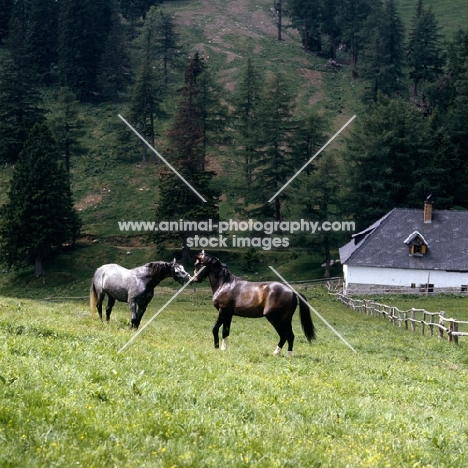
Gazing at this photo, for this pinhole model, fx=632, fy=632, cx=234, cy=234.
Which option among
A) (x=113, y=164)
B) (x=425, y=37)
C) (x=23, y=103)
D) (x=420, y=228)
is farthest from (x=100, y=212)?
(x=425, y=37)

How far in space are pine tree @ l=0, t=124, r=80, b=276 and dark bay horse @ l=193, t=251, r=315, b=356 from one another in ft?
141

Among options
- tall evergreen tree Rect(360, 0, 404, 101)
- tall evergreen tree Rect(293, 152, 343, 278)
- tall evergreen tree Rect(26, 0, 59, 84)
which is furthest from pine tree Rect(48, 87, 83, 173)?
tall evergreen tree Rect(360, 0, 404, 101)

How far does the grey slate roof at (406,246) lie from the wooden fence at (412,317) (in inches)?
154

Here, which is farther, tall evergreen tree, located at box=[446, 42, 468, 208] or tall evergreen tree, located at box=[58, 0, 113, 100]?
tall evergreen tree, located at box=[58, 0, 113, 100]

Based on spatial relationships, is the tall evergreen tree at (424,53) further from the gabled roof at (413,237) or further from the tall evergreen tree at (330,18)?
the gabled roof at (413,237)

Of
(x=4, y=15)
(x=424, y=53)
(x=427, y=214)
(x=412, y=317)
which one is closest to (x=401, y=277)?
(x=427, y=214)

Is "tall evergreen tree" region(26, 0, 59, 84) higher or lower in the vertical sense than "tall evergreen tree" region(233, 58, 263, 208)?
higher

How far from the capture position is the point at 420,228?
2259 inches

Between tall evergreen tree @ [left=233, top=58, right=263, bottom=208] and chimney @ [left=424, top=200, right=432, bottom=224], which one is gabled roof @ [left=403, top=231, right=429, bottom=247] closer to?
chimney @ [left=424, top=200, right=432, bottom=224]

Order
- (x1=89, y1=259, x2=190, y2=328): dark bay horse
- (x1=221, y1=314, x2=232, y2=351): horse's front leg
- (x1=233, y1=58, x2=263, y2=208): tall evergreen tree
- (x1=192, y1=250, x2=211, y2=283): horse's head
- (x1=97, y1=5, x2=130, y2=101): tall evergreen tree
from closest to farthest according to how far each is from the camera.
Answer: (x1=221, y1=314, x2=232, y2=351): horse's front leg
(x1=192, y1=250, x2=211, y2=283): horse's head
(x1=89, y1=259, x2=190, y2=328): dark bay horse
(x1=233, y1=58, x2=263, y2=208): tall evergreen tree
(x1=97, y1=5, x2=130, y2=101): tall evergreen tree

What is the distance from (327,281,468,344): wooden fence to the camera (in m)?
22.2

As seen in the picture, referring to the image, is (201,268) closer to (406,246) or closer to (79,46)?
(406,246)

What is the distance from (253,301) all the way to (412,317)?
44.7 ft

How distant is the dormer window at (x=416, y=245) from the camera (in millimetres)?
55656
